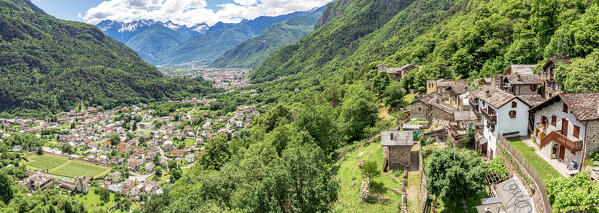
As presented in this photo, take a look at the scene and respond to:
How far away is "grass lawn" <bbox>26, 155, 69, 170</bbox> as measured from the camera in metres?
121

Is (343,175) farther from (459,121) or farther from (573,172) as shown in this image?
(573,172)

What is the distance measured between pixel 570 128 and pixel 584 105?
2089 mm

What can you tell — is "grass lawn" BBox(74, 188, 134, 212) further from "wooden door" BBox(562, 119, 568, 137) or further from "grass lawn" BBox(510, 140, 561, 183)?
"wooden door" BBox(562, 119, 568, 137)

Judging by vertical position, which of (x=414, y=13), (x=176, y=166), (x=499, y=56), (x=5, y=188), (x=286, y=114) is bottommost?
→ (x=176, y=166)

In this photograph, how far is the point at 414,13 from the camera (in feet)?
646

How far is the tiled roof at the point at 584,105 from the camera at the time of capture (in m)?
23.2

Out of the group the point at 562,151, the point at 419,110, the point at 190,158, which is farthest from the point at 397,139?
the point at 190,158

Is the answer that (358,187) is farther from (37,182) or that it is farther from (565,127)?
(37,182)

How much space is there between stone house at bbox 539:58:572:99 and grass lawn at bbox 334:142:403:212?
858 inches

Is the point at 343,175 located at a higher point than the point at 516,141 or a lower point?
lower

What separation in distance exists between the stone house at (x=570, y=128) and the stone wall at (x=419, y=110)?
23075 mm

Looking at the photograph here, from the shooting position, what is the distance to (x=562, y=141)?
82.3 feet

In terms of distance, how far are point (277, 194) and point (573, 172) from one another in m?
23.2

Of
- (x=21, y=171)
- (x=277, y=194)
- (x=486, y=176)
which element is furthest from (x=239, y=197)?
(x=21, y=171)
